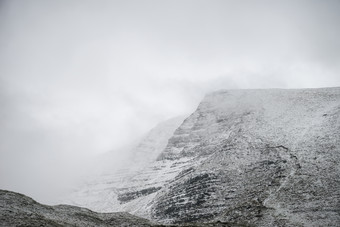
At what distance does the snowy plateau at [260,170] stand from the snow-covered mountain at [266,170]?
0.33 feet

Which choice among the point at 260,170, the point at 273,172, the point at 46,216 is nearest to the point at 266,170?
the point at 260,170

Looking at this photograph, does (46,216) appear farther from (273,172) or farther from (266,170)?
(266,170)

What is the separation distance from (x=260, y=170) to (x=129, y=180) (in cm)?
6596

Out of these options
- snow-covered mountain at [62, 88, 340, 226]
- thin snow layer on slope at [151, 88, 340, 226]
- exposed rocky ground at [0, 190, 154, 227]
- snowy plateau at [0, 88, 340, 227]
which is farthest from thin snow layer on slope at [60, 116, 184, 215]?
exposed rocky ground at [0, 190, 154, 227]

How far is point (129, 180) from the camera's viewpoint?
108 meters

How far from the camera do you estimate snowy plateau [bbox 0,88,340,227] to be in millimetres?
35375

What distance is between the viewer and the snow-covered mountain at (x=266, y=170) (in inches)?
1390

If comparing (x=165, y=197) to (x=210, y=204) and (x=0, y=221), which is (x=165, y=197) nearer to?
(x=210, y=204)

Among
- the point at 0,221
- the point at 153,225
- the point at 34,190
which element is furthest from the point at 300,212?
the point at 34,190

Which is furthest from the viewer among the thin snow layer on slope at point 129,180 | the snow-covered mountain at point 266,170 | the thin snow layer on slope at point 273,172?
the thin snow layer on slope at point 129,180

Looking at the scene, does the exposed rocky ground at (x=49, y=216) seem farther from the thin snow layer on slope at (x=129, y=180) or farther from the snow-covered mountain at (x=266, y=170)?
the thin snow layer on slope at (x=129, y=180)

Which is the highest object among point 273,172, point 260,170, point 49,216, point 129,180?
point 129,180

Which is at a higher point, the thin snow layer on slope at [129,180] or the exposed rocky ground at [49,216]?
the thin snow layer on slope at [129,180]

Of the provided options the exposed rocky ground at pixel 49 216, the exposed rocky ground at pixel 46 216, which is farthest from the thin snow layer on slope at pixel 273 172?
the exposed rocky ground at pixel 46 216
